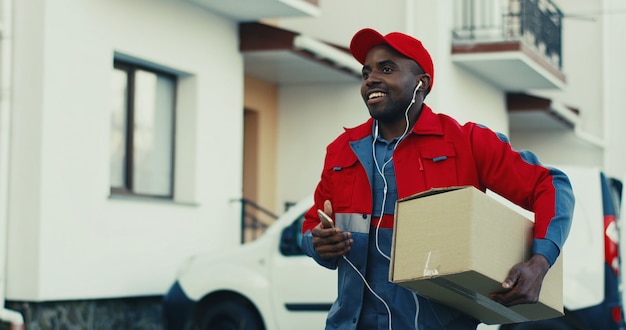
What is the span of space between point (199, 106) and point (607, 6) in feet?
37.2

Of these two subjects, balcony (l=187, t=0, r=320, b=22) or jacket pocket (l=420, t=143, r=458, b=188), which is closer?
jacket pocket (l=420, t=143, r=458, b=188)

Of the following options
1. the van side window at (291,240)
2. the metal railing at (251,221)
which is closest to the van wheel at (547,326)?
the van side window at (291,240)

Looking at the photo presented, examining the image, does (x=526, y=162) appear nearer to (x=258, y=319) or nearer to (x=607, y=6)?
(x=258, y=319)

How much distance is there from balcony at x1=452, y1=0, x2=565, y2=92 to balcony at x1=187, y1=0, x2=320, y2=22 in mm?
4202

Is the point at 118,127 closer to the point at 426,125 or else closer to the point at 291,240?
the point at 291,240

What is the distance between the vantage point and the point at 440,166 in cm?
398

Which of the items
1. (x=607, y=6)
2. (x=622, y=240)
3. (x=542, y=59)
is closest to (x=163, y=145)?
(x=622, y=240)

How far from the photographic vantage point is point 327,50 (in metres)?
14.8

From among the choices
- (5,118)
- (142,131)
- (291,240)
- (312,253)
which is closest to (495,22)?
(142,131)

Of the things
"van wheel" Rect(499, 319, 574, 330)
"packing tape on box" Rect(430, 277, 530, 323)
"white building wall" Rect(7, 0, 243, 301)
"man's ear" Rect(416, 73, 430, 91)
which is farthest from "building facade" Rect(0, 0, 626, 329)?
"packing tape on box" Rect(430, 277, 530, 323)

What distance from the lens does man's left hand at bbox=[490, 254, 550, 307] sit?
3.56m

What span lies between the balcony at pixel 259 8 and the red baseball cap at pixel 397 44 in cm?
953

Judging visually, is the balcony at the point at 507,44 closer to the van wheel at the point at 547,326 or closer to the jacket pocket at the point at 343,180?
the van wheel at the point at 547,326

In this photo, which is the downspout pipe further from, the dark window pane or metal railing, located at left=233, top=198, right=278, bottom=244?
metal railing, located at left=233, top=198, right=278, bottom=244
